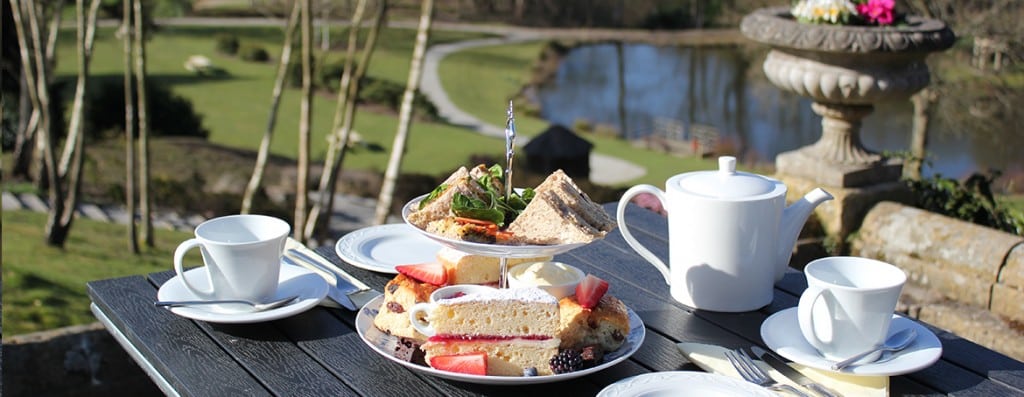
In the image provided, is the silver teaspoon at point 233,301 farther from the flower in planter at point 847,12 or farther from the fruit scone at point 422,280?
the flower in planter at point 847,12

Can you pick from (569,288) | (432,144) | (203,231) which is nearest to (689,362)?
(569,288)

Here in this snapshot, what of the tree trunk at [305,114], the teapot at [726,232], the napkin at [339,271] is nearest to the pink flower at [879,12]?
the teapot at [726,232]

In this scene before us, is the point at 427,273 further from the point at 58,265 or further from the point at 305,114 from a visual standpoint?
the point at 58,265

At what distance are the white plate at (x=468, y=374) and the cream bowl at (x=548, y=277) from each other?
0.48ft

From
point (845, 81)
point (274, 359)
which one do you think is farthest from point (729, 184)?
point (845, 81)

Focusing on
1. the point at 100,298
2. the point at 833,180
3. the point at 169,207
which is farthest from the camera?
the point at 169,207

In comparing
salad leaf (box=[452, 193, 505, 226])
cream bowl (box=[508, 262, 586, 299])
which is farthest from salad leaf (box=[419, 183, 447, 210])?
cream bowl (box=[508, 262, 586, 299])

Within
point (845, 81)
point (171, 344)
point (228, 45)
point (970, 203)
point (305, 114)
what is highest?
point (845, 81)

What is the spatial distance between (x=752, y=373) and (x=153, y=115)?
13.3m

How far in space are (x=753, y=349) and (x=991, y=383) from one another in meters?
0.42

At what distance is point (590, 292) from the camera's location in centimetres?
191

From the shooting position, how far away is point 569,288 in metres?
1.93

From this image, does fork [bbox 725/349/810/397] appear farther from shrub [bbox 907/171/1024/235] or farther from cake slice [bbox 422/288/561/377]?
shrub [bbox 907/171/1024/235]

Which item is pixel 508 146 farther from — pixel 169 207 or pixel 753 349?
pixel 169 207
